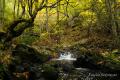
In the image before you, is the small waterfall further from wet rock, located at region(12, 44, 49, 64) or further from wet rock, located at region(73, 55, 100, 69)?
wet rock, located at region(73, 55, 100, 69)

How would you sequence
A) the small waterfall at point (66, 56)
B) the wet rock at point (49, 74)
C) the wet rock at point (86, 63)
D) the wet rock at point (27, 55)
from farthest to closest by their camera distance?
the small waterfall at point (66, 56)
the wet rock at point (86, 63)
the wet rock at point (27, 55)
the wet rock at point (49, 74)

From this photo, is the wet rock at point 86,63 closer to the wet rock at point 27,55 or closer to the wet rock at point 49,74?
the wet rock at point 27,55

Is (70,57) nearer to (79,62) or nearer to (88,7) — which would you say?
(79,62)

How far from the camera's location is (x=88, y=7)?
78.7 ft

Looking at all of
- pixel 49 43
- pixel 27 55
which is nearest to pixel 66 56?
pixel 27 55

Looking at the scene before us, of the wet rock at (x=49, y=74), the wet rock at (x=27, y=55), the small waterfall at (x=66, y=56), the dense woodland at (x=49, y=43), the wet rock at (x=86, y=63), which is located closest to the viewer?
the dense woodland at (x=49, y=43)

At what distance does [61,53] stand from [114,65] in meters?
7.49

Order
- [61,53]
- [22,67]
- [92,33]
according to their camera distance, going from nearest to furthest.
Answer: [22,67] < [61,53] < [92,33]

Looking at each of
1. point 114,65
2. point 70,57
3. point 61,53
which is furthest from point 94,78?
point 61,53

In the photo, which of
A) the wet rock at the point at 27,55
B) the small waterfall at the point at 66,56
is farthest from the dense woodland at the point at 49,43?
the small waterfall at the point at 66,56

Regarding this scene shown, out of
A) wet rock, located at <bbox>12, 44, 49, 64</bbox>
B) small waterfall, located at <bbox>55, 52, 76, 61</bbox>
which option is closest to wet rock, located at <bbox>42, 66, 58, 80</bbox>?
wet rock, located at <bbox>12, 44, 49, 64</bbox>

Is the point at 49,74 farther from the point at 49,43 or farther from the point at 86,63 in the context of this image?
the point at 49,43

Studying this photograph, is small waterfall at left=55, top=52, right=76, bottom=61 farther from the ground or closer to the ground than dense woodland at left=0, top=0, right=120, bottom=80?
closer to the ground

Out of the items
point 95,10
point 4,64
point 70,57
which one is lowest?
point 70,57
